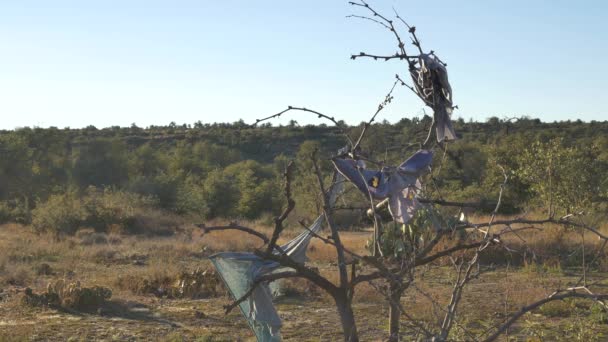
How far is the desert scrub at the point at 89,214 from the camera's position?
2073 centimetres

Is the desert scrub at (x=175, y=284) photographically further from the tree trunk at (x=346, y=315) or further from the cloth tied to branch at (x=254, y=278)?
the tree trunk at (x=346, y=315)

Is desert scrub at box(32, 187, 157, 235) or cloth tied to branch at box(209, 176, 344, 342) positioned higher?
cloth tied to branch at box(209, 176, 344, 342)

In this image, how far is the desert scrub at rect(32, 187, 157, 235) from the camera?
68.0 feet

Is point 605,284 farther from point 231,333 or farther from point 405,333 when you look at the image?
point 231,333

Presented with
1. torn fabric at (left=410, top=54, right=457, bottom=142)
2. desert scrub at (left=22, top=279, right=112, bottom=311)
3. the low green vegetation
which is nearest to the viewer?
torn fabric at (left=410, top=54, right=457, bottom=142)

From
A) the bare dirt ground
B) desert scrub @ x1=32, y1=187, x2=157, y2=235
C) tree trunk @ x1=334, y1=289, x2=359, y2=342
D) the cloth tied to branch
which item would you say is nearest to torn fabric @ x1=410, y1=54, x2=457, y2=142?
tree trunk @ x1=334, y1=289, x2=359, y2=342

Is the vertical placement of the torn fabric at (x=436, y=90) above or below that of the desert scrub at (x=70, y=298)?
above

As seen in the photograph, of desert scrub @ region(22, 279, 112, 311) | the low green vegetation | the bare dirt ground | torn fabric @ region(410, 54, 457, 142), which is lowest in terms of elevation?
the bare dirt ground

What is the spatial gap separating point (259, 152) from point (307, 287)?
141ft

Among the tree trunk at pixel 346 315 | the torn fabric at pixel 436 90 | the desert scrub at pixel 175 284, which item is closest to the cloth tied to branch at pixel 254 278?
the tree trunk at pixel 346 315

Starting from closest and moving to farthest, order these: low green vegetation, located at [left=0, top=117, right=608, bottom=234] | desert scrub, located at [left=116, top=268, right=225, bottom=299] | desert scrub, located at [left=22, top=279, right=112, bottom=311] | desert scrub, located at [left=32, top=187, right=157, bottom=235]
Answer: desert scrub, located at [left=22, top=279, right=112, bottom=311] < desert scrub, located at [left=116, top=268, right=225, bottom=299] < low green vegetation, located at [left=0, top=117, right=608, bottom=234] < desert scrub, located at [left=32, top=187, right=157, bottom=235]

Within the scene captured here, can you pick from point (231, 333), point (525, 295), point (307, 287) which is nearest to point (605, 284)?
point (525, 295)

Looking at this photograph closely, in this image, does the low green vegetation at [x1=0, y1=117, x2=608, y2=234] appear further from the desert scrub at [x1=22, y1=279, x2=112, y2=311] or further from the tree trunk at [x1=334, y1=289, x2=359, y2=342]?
the desert scrub at [x1=22, y1=279, x2=112, y2=311]

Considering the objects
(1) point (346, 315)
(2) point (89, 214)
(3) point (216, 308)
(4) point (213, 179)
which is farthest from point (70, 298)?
(4) point (213, 179)
